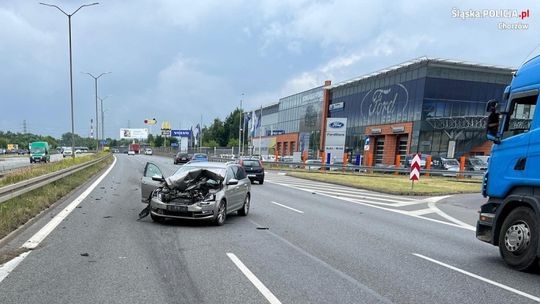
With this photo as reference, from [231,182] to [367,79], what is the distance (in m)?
58.8

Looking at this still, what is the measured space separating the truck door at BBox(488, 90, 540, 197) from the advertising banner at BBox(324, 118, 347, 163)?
109 feet

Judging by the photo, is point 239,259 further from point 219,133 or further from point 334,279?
point 219,133

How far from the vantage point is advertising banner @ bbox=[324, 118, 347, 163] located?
41.4 m

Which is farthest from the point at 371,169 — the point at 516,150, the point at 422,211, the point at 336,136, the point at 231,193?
the point at 516,150

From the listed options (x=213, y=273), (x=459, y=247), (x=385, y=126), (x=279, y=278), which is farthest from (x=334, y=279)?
(x=385, y=126)

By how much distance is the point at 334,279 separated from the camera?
6191 millimetres

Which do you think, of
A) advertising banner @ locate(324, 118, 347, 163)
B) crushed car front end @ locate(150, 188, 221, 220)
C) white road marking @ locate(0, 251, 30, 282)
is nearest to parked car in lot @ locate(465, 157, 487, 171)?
advertising banner @ locate(324, 118, 347, 163)

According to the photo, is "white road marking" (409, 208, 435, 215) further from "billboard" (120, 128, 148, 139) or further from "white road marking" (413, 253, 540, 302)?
"billboard" (120, 128, 148, 139)

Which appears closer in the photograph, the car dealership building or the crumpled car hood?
the crumpled car hood

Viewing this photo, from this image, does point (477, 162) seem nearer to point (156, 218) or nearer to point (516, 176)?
point (516, 176)

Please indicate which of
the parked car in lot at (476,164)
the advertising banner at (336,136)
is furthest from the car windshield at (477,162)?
the advertising banner at (336,136)

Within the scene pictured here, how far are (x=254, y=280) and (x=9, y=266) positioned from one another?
345 centimetres

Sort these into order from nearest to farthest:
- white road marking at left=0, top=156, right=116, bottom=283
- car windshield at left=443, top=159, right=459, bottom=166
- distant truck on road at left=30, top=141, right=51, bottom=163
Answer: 1. white road marking at left=0, top=156, right=116, bottom=283
2. car windshield at left=443, top=159, right=459, bottom=166
3. distant truck on road at left=30, top=141, right=51, bottom=163

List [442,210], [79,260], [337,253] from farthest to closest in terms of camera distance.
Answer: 1. [442,210]
2. [337,253]
3. [79,260]
